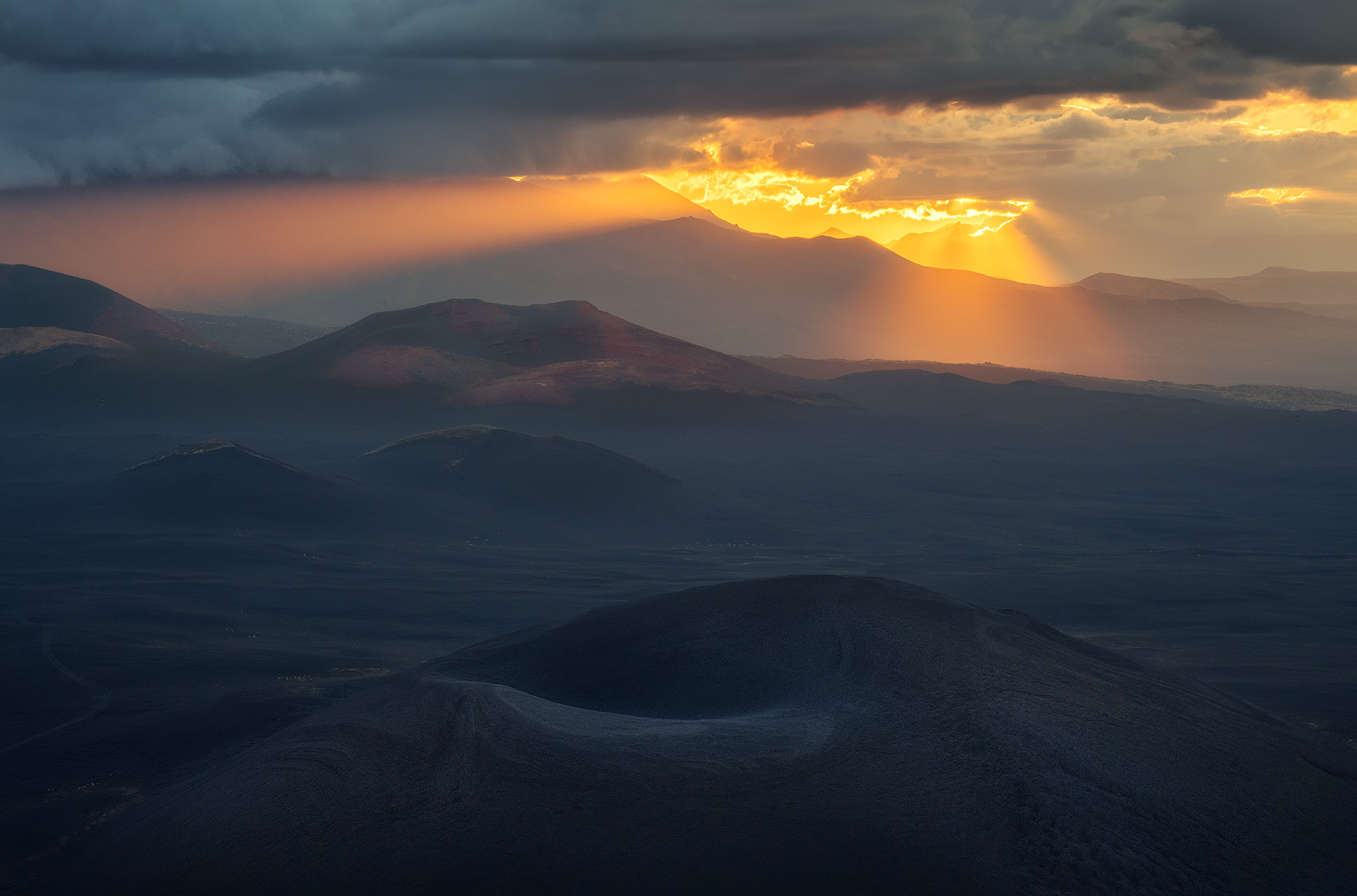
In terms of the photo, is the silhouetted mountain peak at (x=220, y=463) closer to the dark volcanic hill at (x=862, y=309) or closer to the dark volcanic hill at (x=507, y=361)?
the dark volcanic hill at (x=507, y=361)

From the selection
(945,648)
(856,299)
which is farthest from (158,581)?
(856,299)

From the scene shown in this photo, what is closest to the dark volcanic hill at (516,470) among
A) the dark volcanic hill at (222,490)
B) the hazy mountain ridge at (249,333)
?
the dark volcanic hill at (222,490)

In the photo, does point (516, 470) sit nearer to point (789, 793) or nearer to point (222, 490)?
point (222, 490)

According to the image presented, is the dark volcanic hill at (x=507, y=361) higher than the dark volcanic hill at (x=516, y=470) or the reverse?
higher

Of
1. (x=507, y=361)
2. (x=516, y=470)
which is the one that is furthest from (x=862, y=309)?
(x=516, y=470)

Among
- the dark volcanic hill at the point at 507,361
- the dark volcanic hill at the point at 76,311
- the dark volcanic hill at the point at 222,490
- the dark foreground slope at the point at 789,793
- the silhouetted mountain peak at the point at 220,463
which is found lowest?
the dark foreground slope at the point at 789,793

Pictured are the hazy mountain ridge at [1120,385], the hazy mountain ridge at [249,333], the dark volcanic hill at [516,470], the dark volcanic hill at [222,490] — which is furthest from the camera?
the hazy mountain ridge at [249,333]
